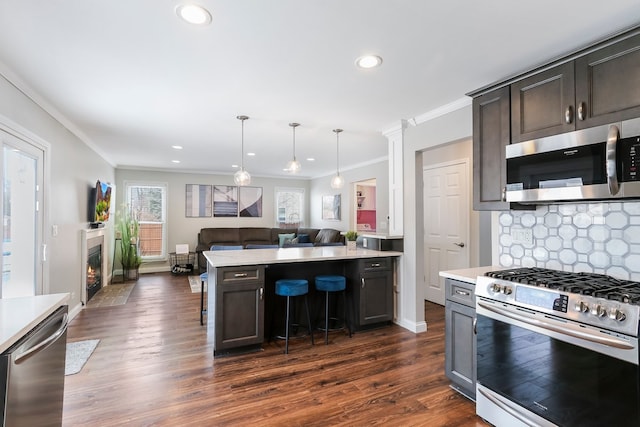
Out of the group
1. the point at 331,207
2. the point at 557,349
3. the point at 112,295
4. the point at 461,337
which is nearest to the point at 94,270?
the point at 112,295

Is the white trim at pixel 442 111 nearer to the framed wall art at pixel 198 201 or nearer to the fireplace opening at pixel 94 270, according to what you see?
the fireplace opening at pixel 94 270

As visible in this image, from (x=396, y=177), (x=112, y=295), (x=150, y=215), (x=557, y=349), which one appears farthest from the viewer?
(x=150, y=215)

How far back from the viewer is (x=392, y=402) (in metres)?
2.24

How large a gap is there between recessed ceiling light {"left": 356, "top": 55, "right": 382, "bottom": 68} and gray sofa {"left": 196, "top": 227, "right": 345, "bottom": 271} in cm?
497

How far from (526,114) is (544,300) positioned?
135 centimetres

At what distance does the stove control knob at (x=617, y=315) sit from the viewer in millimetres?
1428

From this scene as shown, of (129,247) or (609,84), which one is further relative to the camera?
(129,247)

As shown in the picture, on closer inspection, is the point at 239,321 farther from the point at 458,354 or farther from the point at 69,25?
the point at 69,25

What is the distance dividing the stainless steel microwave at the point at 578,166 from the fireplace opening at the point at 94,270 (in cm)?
574

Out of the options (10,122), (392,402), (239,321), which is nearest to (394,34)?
(392,402)

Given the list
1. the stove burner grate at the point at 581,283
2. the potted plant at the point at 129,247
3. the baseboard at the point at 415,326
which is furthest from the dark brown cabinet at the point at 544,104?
the potted plant at the point at 129,247

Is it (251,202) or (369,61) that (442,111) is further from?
(251,202)

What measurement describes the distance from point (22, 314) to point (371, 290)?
3005 mm

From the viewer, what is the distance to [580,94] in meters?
1.96
